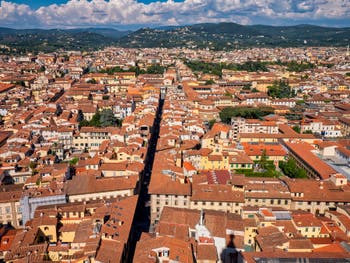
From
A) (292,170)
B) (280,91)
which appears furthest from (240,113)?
(280,91)

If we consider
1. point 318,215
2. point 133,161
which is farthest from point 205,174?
point 318,215

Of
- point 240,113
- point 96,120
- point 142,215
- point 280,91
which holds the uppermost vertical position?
point 280,91

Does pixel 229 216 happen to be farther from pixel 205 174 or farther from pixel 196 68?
pixel 196 68

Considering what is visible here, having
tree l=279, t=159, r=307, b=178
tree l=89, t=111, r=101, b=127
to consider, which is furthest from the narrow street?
tree l=279, t=159, r=307, b=178

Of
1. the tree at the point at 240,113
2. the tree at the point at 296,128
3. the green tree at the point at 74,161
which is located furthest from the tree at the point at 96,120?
Result: the tree at the point at 296,128

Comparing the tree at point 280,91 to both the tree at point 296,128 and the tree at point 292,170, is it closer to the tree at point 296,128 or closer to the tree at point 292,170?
the tree at point 296,128

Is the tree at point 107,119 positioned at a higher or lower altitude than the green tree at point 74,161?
higher

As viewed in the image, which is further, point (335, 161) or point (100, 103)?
point (100, 103)

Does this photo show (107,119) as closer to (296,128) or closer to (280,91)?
(296,128)

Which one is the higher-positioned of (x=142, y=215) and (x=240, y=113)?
(x=240, y=113)

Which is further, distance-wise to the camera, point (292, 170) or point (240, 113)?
point (240, 113)

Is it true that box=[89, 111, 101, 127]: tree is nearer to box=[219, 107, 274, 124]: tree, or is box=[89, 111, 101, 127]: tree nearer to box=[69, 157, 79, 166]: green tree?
box=[69, 157, 79, 166]: green tree
